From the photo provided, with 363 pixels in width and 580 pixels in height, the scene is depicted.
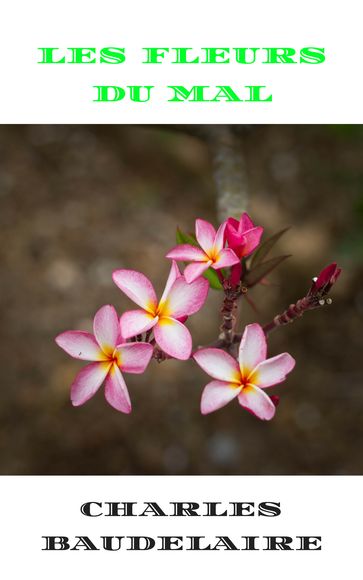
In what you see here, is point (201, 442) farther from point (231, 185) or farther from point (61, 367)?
point (231, 185)

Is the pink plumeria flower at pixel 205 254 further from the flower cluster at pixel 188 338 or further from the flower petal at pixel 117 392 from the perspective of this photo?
the flower petal at pixel 117 392

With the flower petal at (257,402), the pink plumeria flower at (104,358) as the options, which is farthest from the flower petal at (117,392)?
the flower petal at (257,402)
